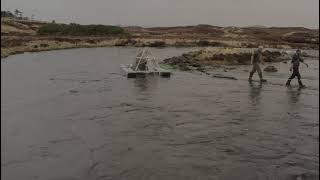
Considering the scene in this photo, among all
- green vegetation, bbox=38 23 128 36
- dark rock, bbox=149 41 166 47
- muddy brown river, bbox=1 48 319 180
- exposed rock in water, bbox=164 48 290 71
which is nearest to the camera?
muddy brown river, bbox=1 48 319 180

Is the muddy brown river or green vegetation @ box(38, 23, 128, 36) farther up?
green vegetation @ box(38, 23, 128, 36)

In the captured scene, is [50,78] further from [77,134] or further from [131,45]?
[131,45]

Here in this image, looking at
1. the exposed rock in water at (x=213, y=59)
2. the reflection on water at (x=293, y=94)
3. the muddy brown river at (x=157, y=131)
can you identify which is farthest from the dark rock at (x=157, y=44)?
the reflection on water at (x=293, y=94)

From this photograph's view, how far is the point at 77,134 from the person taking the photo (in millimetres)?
14367

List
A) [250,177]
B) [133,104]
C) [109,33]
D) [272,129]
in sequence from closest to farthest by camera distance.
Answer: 1. [250,177]
2. [272,129]
3. [133,104]
4. [109,33]

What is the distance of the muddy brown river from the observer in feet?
36.1

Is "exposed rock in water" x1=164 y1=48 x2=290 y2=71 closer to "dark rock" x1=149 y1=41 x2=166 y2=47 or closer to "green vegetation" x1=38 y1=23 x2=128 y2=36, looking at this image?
"dark rock" x1=149 y1=41 x2=166 y2=47

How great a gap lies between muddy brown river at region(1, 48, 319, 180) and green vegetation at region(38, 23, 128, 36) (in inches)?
2442

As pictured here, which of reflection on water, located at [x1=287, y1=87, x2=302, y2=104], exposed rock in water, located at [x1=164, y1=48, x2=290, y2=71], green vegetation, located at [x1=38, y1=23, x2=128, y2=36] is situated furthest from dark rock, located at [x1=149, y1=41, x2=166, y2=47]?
reflection on water, located at [x1=287, y1=87, x2=302, y2=104]

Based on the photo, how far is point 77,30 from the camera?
3612 inches

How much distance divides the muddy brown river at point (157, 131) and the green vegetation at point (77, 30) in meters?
62.0

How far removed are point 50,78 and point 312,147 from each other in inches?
781

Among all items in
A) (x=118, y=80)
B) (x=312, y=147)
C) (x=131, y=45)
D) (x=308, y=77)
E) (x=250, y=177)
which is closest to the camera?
(x=250, y=177)

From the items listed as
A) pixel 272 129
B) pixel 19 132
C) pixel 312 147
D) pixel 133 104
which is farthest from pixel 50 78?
pixel 312 147
